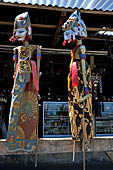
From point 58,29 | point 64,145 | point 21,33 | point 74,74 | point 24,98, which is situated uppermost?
point 58,29

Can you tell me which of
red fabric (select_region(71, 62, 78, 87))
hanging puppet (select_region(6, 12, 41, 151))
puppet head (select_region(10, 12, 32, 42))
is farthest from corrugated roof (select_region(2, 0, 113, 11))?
red fabric (select_region(71, 62, 78, 87))

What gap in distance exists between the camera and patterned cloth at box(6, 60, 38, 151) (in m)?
2.90

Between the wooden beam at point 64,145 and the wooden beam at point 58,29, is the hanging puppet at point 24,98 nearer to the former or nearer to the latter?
the wooden beam at point 64,145

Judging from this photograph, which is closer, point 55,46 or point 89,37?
point 89,37

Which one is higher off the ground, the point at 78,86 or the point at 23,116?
the point at 78,86

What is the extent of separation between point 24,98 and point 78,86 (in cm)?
82

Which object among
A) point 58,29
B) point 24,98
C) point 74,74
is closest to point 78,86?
point 74,74

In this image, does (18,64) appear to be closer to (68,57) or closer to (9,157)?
(9,157)

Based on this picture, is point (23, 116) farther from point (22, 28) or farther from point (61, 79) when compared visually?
point (61, 79)

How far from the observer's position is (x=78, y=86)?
3.11 meters

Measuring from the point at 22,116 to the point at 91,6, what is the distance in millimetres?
2581

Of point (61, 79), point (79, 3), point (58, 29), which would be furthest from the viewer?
point (61, 79)

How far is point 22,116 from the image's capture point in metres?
3.01

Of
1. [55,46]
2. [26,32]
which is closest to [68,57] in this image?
[55,46]
